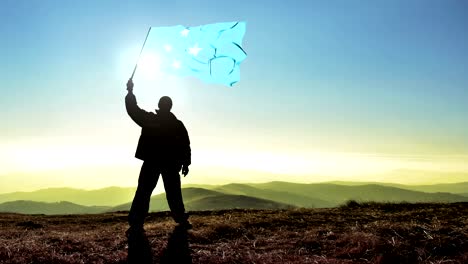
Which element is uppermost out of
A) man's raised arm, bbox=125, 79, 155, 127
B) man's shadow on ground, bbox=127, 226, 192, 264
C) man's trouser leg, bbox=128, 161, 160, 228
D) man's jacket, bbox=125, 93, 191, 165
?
man's raised arm, bbox=125, 79, 155, 127

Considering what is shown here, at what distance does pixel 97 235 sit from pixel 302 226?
5.12m

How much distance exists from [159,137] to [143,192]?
1385 millimetres

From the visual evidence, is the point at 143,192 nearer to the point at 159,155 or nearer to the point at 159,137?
the point at 159,155

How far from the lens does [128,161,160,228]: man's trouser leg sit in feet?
36.7

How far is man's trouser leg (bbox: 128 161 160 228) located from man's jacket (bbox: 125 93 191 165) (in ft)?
0.79

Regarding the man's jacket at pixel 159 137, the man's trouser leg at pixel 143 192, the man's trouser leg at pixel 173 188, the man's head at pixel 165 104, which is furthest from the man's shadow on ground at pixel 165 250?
the man's head at pixel 165 104

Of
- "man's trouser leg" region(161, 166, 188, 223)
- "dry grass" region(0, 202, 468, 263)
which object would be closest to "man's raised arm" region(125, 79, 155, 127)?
"man's trouser leg" region(161, 166, 188, 223)

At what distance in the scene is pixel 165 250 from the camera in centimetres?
880

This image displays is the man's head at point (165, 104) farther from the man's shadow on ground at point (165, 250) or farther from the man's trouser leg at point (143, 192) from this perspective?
the man's shadow on ground at point (165, 250)

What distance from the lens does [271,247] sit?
30.8ft

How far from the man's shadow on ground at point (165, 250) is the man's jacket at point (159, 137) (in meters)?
1.95

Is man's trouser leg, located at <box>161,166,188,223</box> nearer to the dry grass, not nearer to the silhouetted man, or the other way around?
the silhouetted man

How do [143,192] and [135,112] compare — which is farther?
[135,112]

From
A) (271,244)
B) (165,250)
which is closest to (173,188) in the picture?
(165,250)
